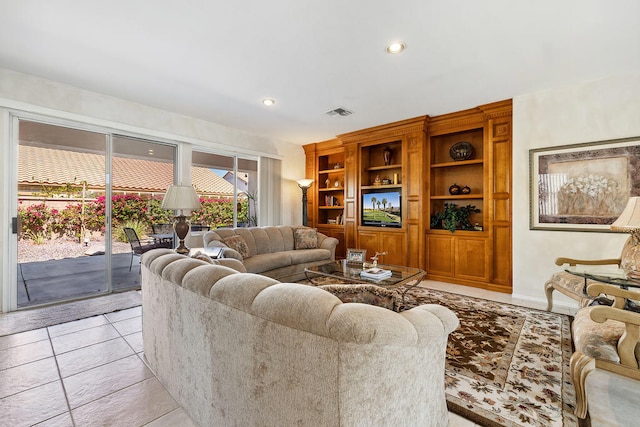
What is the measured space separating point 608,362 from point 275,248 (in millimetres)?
4006

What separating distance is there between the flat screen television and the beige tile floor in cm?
368

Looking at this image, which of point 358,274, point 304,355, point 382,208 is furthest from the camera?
point 382,208

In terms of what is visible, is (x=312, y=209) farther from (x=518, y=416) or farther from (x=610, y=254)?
(x=518, y=416)

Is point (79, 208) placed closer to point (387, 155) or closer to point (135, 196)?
point (135, 196)

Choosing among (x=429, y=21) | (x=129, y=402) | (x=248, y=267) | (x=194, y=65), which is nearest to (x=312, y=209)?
(x=248, y=267)

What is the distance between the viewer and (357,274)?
10.7ft

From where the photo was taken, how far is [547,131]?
3600 millimetres

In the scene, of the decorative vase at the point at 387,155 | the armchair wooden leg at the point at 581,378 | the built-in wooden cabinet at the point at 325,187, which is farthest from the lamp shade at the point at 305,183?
the armchair wooden leg at the point at 581,378

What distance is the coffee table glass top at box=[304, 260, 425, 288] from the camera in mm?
3010

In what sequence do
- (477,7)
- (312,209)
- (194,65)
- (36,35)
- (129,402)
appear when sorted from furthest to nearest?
1. (312,209)
2. (194,65)
3. (36,35)
4. (477,7)
5. (129,402)

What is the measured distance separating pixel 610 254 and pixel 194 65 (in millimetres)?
4975

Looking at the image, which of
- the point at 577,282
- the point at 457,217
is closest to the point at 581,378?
the point at 577,282

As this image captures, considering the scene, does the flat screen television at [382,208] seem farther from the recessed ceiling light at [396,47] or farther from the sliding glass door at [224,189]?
the recessed ceiling light at [396,47]

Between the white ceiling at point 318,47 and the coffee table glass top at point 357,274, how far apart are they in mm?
2219
